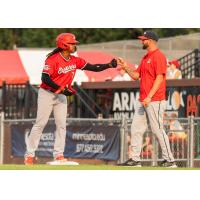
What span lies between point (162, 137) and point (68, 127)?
28.4 ft

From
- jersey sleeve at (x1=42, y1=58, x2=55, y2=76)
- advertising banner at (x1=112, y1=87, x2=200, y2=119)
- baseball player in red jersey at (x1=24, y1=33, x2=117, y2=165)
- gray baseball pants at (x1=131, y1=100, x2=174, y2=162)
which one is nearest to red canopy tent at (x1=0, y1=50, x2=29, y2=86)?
advertising banner at (x1=112, y1=87, x2=200, y2=119)

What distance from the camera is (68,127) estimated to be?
23.8 metres

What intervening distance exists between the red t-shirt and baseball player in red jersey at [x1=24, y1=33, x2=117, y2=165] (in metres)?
0.86

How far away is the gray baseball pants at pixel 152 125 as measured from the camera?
603 inches

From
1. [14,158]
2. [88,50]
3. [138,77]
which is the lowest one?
[14,158]

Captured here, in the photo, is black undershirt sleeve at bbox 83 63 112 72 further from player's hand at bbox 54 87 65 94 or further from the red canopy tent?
the red canopy tent

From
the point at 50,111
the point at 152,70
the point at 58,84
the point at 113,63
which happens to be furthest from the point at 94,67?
the point at 152,70

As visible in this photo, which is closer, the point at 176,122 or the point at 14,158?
the point at 176,122

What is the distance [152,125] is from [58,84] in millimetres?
1611

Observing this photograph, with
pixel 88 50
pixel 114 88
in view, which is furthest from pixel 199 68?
pixel 88 50

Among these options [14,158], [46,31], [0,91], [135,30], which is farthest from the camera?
[46,31]

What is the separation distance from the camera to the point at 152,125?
15.4m

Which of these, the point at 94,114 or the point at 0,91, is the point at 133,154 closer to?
the point at 94,114

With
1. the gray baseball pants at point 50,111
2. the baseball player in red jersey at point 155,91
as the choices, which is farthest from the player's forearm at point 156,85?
the gray baseball pants at point 50,111
